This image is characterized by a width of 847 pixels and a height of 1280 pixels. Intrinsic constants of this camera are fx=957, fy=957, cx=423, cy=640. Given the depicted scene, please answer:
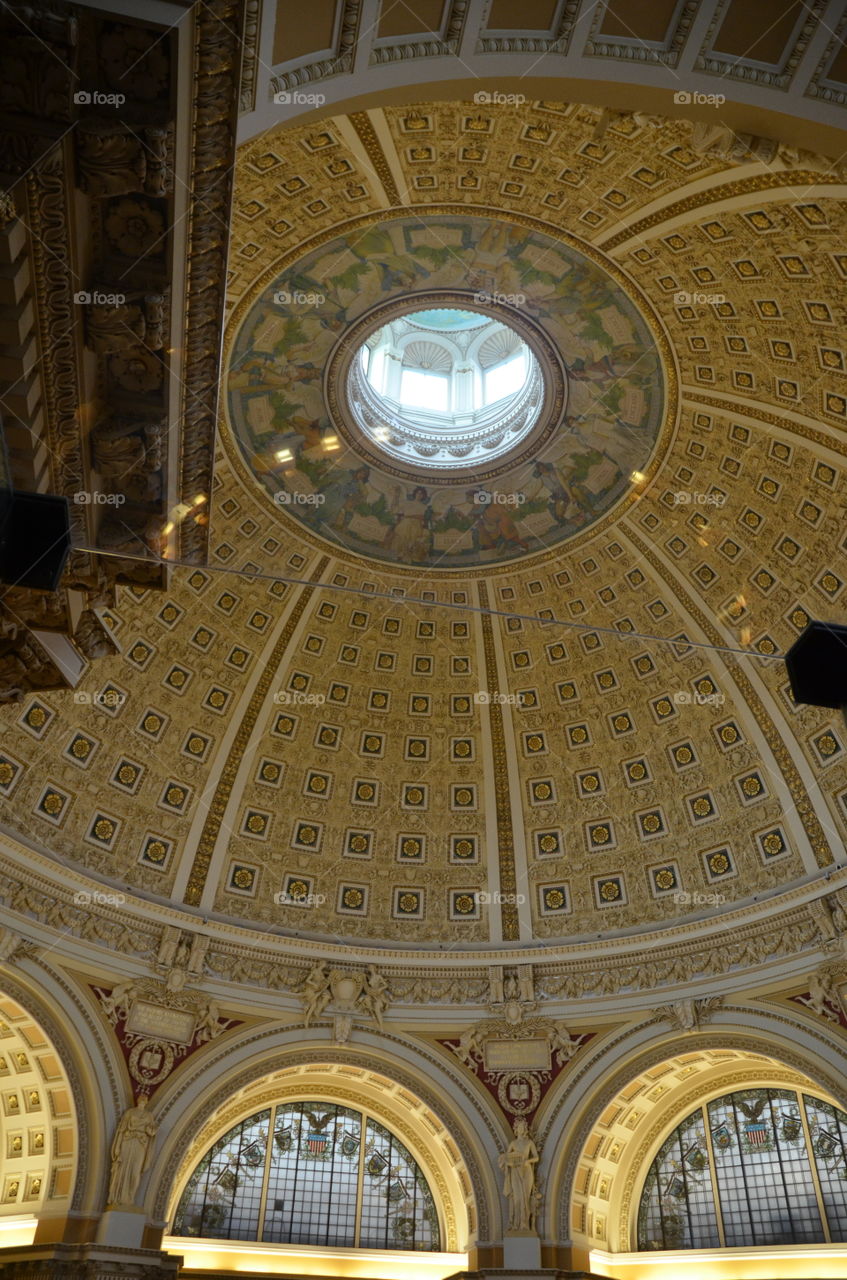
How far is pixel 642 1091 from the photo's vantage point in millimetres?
22234

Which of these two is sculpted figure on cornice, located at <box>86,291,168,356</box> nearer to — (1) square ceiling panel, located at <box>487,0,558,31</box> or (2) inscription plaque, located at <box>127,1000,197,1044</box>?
(1) square ceiling panel, located at <box>487,0,558,31</box>

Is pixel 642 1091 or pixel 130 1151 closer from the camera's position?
pixel 130 1151

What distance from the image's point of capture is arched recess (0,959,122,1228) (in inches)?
758

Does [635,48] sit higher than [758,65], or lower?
higher

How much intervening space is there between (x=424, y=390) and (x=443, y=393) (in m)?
0.58

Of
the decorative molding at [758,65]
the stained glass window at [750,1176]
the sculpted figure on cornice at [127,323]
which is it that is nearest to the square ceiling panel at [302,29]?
the sculpted figure on cornice at [127,323]

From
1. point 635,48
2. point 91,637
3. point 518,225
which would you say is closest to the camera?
point 635,48

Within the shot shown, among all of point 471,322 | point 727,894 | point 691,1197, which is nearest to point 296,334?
point 471,322

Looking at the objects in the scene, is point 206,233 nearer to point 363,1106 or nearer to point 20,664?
point 20,664

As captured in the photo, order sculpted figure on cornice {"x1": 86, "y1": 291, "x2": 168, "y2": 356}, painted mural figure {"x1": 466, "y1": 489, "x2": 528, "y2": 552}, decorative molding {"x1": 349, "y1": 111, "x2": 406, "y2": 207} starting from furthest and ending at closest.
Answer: painted mural figure {"x1": 466, "y1": 489, "x2": 528, "y2": 552}, decorative molding {"x1": 349, "y1": 111, "x2": 406, "y2": 207}, sculpted figure on cornice {"x1": 86, "y1": 291, "x2": 168, "y2": 356}

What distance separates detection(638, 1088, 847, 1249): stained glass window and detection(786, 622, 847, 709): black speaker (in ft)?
60.0

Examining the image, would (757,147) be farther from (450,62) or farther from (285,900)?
(285,900)

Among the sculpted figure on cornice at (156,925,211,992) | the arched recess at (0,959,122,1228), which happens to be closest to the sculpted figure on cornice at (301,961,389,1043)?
the sculpted figure on cornice at (156,925,211,992)

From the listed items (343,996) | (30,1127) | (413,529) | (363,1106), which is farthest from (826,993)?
(30,1127)
